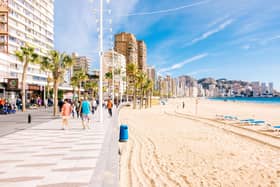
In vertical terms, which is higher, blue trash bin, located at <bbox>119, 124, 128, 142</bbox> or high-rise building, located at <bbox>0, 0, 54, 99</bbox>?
high-rise building, located at <bbox>0, 0, 54, 99</bbox>

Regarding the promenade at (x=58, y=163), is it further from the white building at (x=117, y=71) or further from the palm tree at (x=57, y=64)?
the white building at (x=117, y=71)

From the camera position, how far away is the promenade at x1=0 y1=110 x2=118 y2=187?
15.4 feet

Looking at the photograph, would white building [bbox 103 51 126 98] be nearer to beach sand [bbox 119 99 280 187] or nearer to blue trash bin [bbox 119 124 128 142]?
blue trash bin [bbox 119 124 128 142]

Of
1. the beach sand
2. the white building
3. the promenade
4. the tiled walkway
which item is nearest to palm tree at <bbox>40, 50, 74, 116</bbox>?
the beach sand

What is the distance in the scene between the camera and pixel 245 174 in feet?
23.5

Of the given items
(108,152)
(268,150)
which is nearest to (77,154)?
(108,152)

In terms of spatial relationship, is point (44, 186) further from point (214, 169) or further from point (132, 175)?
point (214, 169)

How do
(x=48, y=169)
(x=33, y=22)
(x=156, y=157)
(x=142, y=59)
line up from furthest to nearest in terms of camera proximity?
(x=142, y=59)
(x=33, y=22)
(x=156, y=157)
(x=48, y=169)

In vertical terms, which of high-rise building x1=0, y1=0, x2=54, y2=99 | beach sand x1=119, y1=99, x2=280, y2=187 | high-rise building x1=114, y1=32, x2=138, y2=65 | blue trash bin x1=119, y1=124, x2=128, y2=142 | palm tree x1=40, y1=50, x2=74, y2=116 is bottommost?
beach sand x1=119, y1=99, x2=280, y2=187

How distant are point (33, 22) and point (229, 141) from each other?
209 feet

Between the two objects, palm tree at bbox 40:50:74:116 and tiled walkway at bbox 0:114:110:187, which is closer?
tiled walkway at bbox 0:114:110:187

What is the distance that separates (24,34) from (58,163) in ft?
199

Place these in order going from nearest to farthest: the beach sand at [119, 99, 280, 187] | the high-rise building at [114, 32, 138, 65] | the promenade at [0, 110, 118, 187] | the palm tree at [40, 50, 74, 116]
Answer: the promenade at [0, 110, 118, 187], the beach sand at [119, 99, 280, 187], the palm tree at [40, 50, 74, 116], the high-rise building at [114, 32, 138, 65]

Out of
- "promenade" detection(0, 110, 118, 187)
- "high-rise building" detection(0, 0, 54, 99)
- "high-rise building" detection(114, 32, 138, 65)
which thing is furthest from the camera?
"high-rise building" detection(114, 32, 138, 65)
